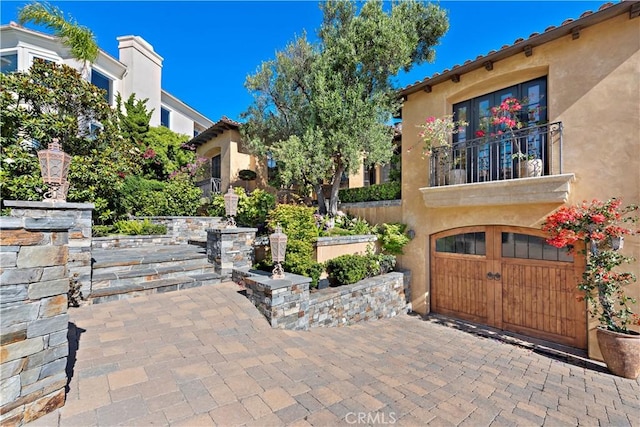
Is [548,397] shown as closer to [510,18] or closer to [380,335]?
[380,335]

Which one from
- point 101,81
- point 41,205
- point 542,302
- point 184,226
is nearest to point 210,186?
point 184,226

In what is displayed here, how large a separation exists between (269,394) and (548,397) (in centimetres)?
406

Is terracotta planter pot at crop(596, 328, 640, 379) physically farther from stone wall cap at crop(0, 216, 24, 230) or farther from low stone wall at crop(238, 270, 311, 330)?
stone wall cap at crop(0, 216, 24, 230)

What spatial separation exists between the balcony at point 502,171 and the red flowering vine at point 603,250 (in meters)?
0.63

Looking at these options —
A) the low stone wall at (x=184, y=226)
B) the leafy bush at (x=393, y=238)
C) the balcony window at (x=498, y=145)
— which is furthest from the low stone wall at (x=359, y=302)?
the low stone wall at (x=184, y=226)

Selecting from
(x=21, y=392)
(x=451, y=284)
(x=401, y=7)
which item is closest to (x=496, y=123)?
(x=451, y=284)

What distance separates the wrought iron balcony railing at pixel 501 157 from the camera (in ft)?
21.6

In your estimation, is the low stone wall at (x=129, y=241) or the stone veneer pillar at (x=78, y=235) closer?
the stone veneer pillar at (x=78, y=235)

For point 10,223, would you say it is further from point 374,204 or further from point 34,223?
point 374,204

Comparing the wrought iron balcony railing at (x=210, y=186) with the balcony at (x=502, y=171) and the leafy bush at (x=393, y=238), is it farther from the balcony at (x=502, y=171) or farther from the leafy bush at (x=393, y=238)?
the balcony at (x=502, y=171)

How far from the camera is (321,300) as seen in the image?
6.21 metres

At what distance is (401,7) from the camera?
904 cm

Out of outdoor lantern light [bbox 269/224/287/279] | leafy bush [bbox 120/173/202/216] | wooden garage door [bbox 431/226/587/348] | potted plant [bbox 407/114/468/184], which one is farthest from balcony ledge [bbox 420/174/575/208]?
leafy bush [bbox 120/173/202/216]

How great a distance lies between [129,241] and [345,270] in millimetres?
7219
